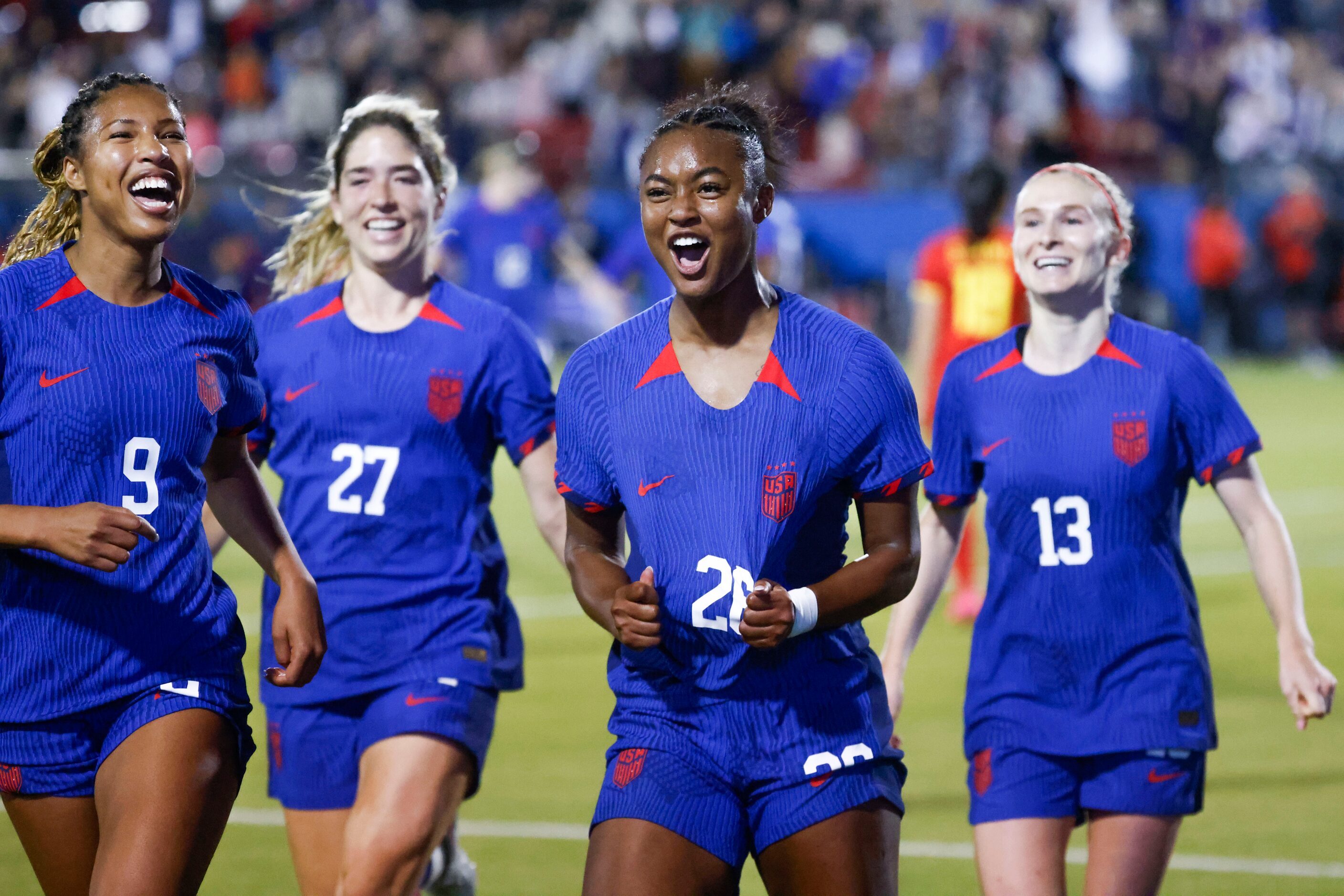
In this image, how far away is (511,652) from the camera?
17.2 ft

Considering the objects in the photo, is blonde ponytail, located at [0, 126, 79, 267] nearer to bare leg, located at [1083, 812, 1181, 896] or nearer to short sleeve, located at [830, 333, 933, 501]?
short sleeve, located at [830, 333, 933, 501]

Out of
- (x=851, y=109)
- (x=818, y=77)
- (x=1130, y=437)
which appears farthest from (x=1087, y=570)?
(x=818, y=77)

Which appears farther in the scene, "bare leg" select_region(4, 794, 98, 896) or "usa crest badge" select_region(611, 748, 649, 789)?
"bare leg" select_region(4, 794, 98, 896)

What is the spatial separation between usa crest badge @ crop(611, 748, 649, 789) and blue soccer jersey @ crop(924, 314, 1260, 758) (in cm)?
118

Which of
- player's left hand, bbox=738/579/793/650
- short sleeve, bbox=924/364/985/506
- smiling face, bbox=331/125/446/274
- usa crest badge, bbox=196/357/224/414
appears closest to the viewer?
player's left hand, bbox=738/579/793/650

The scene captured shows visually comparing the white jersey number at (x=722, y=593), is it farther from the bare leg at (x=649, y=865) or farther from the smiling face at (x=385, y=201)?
the smiling face at (x=385, y=201)

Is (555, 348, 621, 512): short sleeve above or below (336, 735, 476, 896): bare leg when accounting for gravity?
above

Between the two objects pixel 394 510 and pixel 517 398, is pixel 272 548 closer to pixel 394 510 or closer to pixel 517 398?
pixel 394 510

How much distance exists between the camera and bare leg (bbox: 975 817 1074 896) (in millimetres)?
4398

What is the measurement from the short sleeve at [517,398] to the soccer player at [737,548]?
1.31 m

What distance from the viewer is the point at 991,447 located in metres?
4.78

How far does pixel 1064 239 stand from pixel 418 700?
2.03m

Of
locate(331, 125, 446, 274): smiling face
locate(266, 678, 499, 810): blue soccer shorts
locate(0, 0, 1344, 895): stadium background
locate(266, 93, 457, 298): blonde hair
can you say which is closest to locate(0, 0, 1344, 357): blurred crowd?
locate(0, 0, 1344, 895): stadium background

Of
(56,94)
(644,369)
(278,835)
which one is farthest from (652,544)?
(56,94)
